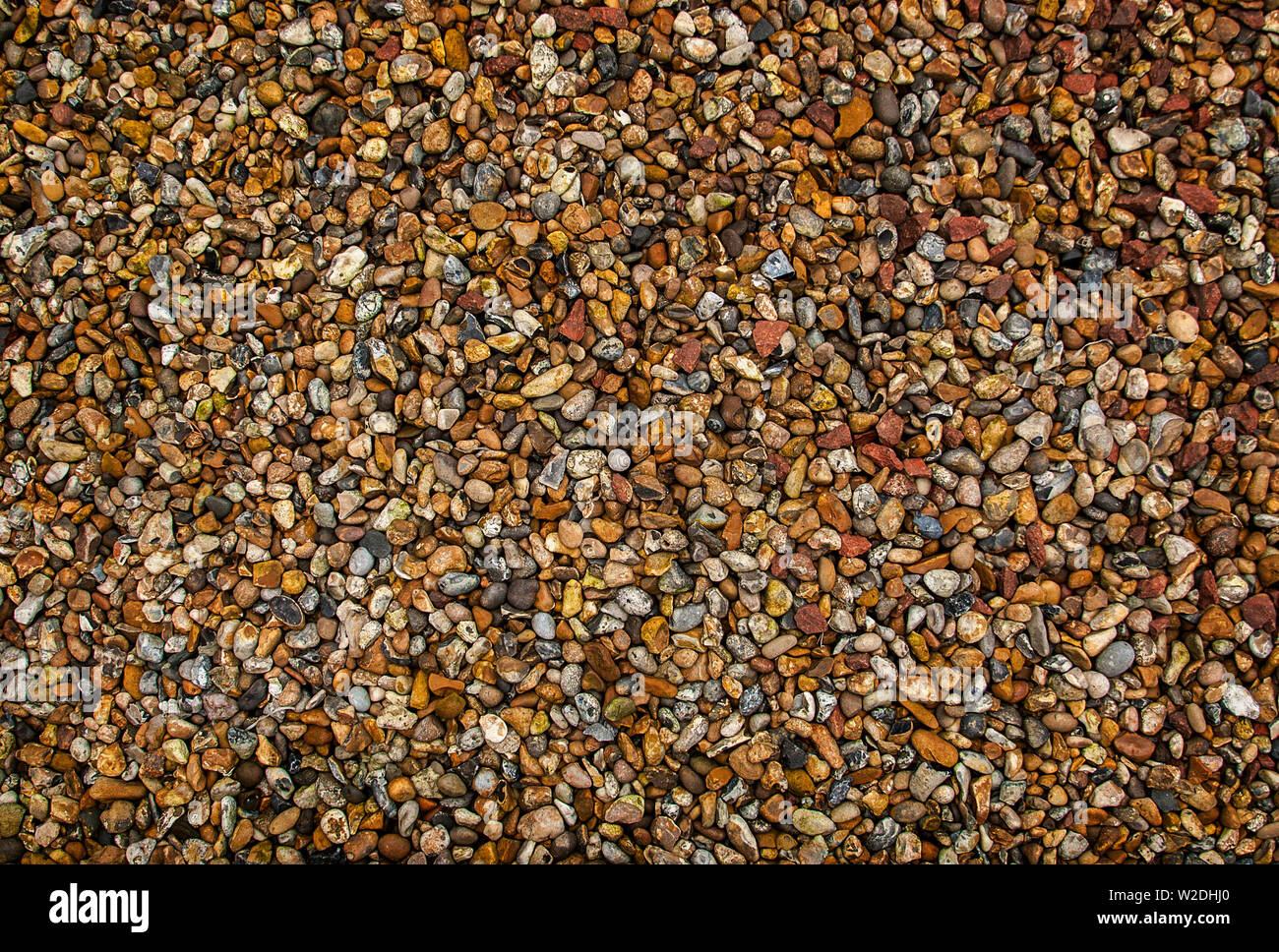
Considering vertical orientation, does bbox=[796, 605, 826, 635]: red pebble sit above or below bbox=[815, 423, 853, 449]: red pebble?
below

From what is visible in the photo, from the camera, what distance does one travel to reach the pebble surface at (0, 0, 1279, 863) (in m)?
1.85

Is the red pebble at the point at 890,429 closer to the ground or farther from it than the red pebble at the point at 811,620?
farther from it

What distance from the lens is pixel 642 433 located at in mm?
1895

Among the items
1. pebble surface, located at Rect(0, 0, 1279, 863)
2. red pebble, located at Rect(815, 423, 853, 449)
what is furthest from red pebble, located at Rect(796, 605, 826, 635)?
red pebble, located at Rect(815, 423, 853, 449)

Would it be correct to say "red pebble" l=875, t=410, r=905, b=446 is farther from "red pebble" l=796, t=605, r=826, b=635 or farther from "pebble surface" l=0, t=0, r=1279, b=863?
"red pebble" l=796, t=605, r=826, b=635

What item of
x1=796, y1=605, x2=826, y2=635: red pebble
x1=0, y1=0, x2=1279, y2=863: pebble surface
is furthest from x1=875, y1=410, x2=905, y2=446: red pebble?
x1=796, y1=605, x2=826, y2=635: red pebble

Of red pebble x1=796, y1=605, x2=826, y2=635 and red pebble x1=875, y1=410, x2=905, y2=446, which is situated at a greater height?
red pebble x1=875, y1=410, x2=905, y2=446

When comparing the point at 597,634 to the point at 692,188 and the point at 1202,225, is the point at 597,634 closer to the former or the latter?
the point at 692,188

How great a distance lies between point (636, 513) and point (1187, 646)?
1350mm

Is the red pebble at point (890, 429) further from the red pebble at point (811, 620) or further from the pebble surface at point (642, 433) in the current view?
the red pebble at point (811, 620)

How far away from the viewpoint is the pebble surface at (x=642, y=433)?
72.9 inches

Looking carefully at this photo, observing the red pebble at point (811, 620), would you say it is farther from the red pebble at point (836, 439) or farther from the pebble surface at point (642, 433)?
the red pebble at point (836, 439)

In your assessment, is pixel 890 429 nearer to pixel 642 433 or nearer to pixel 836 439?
pixel 836 439

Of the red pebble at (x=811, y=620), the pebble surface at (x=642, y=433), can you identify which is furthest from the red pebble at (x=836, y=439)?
the red pebble at (x=811, y=620)
